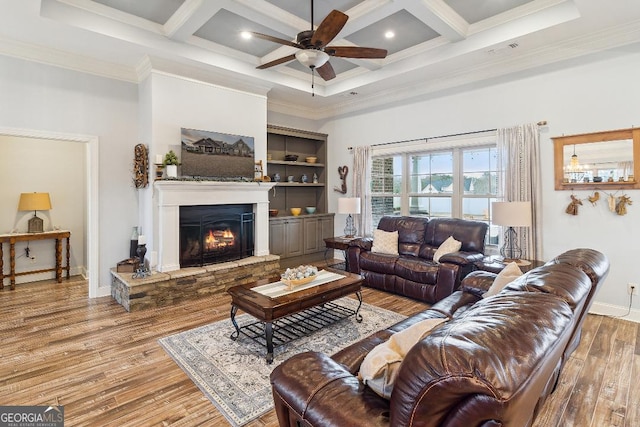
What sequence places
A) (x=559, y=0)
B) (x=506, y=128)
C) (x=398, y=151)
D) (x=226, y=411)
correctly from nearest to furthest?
(x=226, y=411) < (x=559, y=0) < (x=506, y=128) < (x=398, y=151)

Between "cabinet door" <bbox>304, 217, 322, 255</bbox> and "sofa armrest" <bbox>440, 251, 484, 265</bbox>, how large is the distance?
2941mm

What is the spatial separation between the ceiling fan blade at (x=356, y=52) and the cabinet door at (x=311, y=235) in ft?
12.2

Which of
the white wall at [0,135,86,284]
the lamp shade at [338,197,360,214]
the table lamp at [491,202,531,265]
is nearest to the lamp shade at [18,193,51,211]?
the white wall at [0,135,86,284]

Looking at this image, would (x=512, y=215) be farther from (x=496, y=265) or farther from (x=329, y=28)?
(x=329, y=28)

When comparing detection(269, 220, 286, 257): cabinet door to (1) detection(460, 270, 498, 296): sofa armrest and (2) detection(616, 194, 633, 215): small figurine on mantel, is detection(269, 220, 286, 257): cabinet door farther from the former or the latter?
(2) detection(616, 194, 633, 215): small figurine on mantel

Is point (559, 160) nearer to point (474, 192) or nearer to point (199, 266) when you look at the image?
point (474, 192)

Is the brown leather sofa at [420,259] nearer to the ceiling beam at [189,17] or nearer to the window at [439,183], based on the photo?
the window at [439,183]

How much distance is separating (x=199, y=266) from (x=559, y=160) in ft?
16.4

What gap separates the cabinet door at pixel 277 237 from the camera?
595 cm

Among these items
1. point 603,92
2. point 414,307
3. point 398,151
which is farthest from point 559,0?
point 414,307

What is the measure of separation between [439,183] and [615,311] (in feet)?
9.01

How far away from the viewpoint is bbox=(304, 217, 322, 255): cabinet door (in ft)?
21.2

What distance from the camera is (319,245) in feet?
22.0

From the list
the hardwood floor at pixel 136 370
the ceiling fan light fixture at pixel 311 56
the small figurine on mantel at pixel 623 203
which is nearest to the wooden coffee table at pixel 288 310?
the hardwood floor at pixel 136 370
